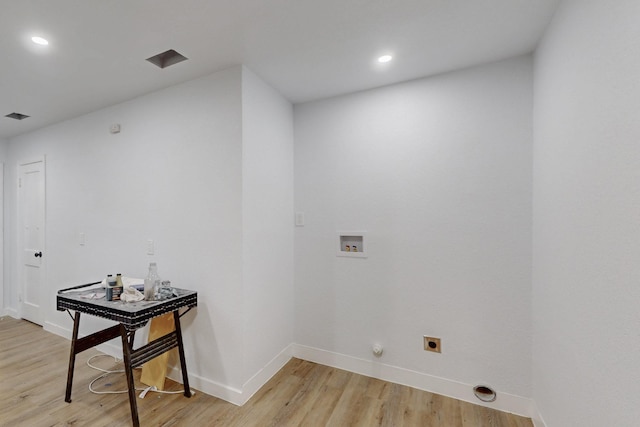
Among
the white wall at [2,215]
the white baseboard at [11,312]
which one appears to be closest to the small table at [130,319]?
A: the white baseboard at [11,312]

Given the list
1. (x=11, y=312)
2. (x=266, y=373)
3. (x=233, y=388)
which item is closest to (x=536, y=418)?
(x=266, y=373)

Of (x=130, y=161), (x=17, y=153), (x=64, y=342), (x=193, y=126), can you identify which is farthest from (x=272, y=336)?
(x=17, y=153)

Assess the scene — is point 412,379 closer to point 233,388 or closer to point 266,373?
point 266,373

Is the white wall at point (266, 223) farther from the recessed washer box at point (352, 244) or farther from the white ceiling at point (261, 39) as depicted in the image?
the recessed washer box at point (352, 244)

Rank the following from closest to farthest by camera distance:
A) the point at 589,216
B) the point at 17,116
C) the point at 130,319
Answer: the point at 589,216, the point at 130,319, the point at 17,116

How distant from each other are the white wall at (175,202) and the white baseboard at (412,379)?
2.71 feet

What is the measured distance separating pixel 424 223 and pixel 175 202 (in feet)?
7.00

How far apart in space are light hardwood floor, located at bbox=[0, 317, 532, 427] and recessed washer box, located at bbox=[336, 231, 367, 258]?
1081 millimetres

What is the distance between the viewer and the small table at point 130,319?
5.78 ft

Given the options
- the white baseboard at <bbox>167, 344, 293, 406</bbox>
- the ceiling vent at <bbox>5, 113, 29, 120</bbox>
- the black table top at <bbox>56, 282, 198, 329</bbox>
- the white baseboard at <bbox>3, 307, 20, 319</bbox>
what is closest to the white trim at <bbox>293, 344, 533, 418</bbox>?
the white baseboard at <bbox>167, 344, 293, 406</bbox>

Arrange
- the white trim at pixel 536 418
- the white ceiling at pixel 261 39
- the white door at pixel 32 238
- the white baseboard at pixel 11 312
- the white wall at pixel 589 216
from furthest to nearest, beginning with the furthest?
the white baseboard at pixel 11 312 → the white door at pixel 32 238 → the white trim at pixel 536 418 → the white ceiling at pixel 261 39 → the white wall at pixel 589 216

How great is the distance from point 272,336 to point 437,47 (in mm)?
2630

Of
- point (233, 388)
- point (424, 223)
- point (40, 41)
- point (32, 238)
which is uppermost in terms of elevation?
point (40, 41)

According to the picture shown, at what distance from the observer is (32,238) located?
3633mm
